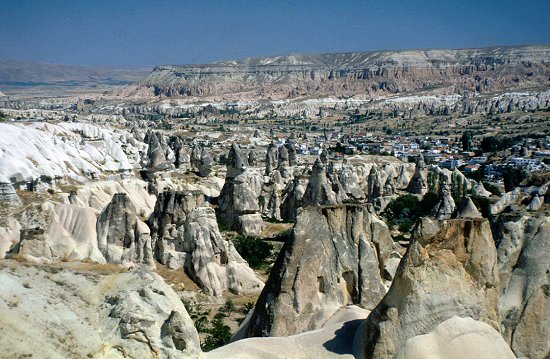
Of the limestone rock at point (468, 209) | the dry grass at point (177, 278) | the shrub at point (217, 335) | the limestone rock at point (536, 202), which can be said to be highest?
the limestone rock at point (536, 202)

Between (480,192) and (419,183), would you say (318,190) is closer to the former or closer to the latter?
(480,192)

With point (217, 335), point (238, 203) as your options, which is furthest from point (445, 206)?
point (217, 335)

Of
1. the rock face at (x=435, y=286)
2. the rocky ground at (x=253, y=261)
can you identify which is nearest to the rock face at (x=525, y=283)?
the rocky ground at (x=253, y=261)

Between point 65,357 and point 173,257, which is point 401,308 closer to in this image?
point 65,357

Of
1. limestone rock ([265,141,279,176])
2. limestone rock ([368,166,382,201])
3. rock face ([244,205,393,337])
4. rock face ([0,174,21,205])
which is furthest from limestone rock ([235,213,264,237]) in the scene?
rock face ([244,205,393,337])

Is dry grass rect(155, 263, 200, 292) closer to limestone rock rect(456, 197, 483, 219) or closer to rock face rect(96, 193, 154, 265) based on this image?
rock face rect(96, 193, 154, 265)

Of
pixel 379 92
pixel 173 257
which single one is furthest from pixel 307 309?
pixel 379 92

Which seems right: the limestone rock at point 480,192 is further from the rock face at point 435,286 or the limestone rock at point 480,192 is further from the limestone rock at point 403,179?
the rock face at point 435,286
